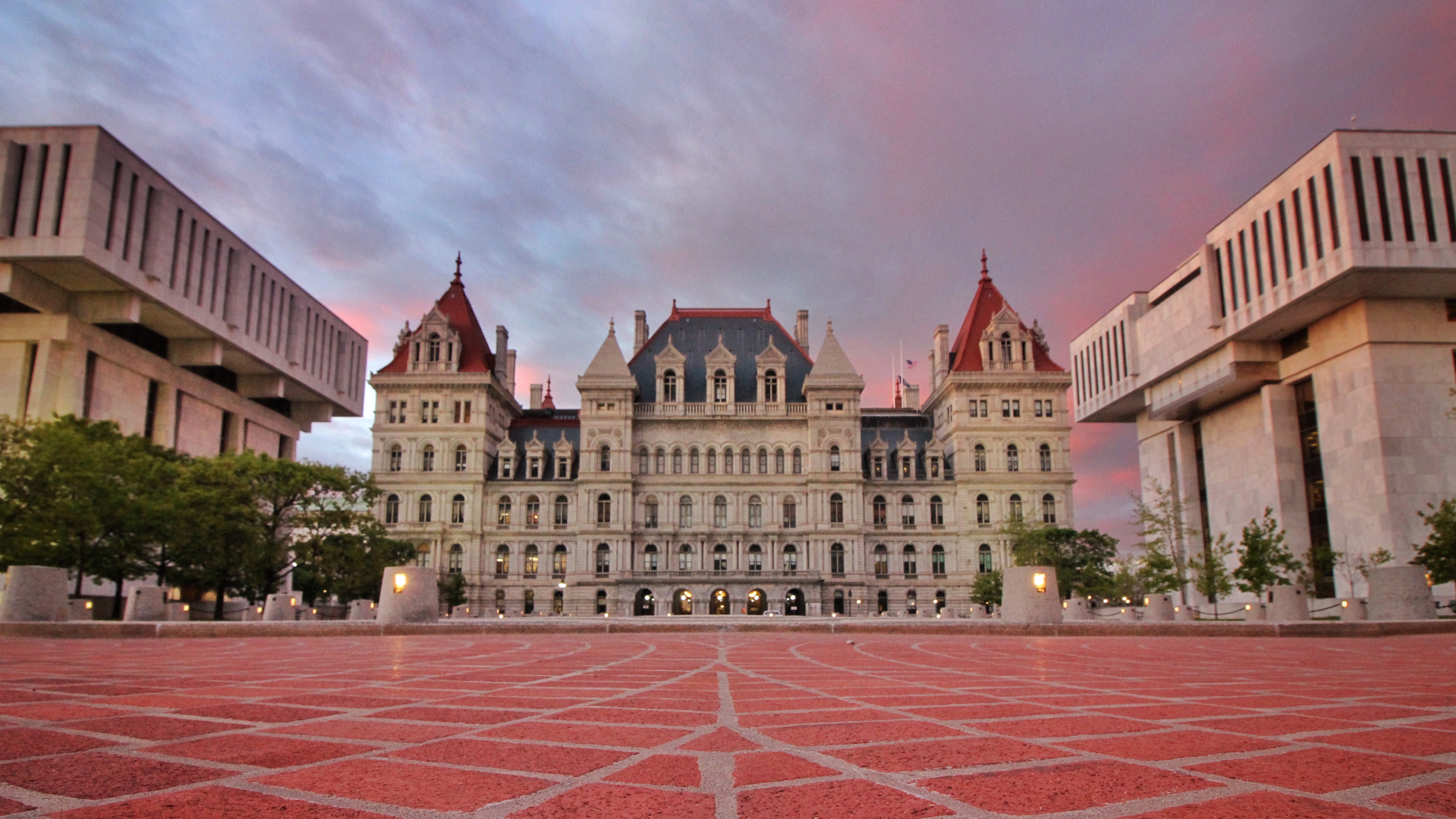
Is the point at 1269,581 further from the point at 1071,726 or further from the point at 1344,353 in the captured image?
the point at 1071,726

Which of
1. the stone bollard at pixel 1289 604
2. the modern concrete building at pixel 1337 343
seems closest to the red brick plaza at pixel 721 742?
the stone bollard at pixel 1289 604

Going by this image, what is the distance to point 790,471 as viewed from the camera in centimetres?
7569

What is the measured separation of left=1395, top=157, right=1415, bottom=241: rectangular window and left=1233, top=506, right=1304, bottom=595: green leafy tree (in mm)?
15125

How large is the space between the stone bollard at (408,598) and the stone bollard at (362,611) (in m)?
17.4

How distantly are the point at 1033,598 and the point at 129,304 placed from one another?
1946 inches

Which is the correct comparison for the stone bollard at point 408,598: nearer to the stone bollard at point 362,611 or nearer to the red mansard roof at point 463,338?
the stone bollard at point 362,611

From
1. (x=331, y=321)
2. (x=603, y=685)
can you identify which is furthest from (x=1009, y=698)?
(x=331, y=321)

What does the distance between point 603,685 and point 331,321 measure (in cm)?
7285

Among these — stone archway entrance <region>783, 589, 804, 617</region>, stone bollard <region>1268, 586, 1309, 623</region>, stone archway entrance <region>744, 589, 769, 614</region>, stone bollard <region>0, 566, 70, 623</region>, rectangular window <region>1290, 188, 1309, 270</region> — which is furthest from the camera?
stone archway entrance <region>744, 589, 769, 614</region>

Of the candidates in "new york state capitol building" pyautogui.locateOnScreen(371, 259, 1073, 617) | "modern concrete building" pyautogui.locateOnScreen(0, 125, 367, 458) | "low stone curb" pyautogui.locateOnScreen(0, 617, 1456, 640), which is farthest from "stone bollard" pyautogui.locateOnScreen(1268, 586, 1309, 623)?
"modern concrete building" pyautogui.locateOnScreen(0, 125, 367, 458)

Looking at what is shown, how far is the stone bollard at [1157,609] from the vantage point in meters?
33.3

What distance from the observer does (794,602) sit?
72.4m

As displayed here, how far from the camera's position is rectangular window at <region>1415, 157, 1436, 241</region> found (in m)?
46.3

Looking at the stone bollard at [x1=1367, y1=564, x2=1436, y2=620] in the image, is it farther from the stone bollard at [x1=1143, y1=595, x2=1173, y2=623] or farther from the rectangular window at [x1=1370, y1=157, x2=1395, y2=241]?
the rectangular window at [x1=1370, y1=157, x2=1395, y2=241]
